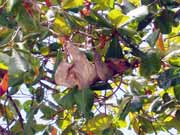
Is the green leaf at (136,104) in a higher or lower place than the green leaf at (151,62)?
lower

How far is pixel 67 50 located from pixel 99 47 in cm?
11

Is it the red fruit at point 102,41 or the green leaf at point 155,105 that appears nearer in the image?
the red fruit at point 102,41

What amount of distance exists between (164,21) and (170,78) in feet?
0.72

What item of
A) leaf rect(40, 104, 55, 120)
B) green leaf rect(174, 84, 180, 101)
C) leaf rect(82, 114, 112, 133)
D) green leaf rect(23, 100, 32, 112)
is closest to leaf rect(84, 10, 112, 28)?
green leaf rect(174, 84, 180, 101)

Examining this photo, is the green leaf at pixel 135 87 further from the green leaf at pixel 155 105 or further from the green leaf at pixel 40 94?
the green leaf at pixel 40 94

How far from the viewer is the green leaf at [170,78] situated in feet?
5.26

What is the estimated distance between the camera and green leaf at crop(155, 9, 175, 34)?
1.73 metres

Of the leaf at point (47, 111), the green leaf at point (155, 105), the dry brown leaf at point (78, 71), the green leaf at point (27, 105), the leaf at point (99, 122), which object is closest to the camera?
the dry brown leaf at point (78, 71)

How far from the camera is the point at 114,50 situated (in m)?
1.56

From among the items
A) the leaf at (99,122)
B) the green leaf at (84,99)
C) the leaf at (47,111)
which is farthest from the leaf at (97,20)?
the leaf at (47,111)

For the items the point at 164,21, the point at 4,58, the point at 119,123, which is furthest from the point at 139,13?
the point at 119,123

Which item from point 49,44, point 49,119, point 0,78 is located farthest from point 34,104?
point 0,78

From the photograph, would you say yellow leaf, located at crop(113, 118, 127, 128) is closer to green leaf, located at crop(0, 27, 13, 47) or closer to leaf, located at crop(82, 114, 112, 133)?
leaf, located at crop(82, 114, 112, 133)

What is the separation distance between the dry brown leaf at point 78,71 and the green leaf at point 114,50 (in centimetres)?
8
